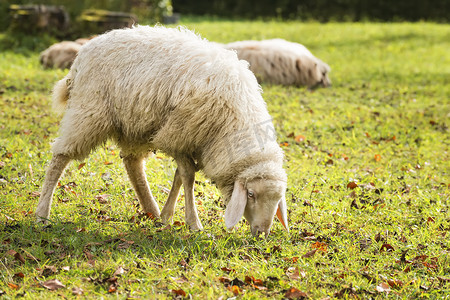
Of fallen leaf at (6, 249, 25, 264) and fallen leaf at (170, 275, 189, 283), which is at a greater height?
fallen leaf at (6, 249, 25, 264)

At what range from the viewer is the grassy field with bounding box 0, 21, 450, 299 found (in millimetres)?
3574

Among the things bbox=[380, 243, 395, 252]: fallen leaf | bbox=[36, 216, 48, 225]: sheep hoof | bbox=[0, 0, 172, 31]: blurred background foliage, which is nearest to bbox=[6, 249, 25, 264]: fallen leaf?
bbox=[36, 216, 48, 225]: sheep hoof

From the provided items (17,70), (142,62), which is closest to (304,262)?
Answer: (142,62)

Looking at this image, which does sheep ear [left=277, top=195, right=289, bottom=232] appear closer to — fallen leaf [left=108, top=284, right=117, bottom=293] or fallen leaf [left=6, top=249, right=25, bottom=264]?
fallen leaf [left=108, top=284, right=117, bottom=293]

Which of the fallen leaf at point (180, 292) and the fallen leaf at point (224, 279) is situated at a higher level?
the fallen leaf at point (180, 292)

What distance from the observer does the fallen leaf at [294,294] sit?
3.47 metres

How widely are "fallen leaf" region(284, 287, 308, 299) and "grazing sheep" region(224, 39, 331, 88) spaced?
666cm

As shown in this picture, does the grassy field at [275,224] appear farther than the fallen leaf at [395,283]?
No

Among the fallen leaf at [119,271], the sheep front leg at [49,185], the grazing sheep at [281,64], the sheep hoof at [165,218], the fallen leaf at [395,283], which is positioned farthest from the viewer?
the grazing sheep at [281,64]

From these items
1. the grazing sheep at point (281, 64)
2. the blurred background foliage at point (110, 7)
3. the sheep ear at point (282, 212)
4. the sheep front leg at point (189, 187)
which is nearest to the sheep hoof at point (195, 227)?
the sheep front leg at point (189, 187)

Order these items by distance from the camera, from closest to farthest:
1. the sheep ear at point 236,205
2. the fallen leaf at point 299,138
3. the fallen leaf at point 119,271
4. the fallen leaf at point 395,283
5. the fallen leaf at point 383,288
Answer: the fallen leaf at point 119,271, the fallen leaf at point 383,288, the fallen leaf at point 395,283, the sheep ear at point 236,205, the fallen leaf at point 299,138

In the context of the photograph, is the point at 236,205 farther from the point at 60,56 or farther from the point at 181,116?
the point at 60,56

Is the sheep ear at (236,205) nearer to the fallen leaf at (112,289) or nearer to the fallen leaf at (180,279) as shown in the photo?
the fallen leaf at (180,279)

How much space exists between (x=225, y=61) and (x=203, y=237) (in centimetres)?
143
